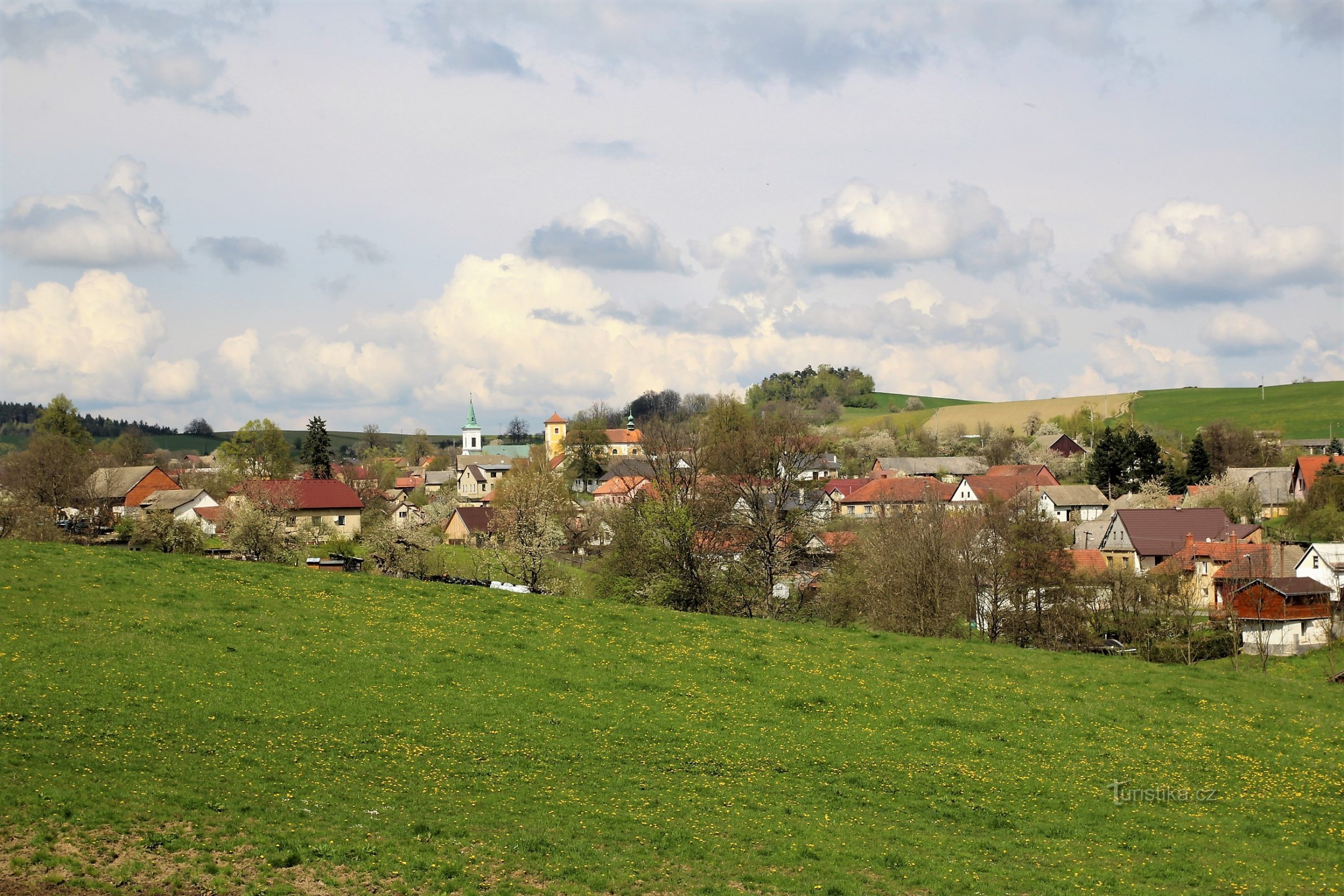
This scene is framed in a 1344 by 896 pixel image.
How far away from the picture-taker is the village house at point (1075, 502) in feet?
397

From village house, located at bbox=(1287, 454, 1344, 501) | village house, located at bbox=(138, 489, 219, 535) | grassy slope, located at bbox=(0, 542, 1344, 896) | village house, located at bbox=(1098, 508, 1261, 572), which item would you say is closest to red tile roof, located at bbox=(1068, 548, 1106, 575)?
village house, located at bbox=(1098, 508, 1261, 572)

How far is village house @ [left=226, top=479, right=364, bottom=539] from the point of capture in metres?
75.3

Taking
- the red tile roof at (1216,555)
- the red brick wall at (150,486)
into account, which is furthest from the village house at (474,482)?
the red tile roof at (1216,555)

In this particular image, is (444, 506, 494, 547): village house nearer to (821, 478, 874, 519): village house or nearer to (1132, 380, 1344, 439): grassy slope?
(821, 478, 874, 519): village house

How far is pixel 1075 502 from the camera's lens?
12119cm

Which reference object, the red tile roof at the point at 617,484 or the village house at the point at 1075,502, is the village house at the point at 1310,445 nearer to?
the village house at the point at 1075,502

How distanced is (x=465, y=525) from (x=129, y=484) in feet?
107

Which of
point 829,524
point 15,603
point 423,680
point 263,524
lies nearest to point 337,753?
point 423,680

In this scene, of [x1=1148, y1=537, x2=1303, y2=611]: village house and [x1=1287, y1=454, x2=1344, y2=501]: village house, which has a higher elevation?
[x1=1287, y1=454, x2=1344, y2=501]: village house

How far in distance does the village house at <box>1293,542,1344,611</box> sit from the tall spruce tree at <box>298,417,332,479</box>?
8979cm

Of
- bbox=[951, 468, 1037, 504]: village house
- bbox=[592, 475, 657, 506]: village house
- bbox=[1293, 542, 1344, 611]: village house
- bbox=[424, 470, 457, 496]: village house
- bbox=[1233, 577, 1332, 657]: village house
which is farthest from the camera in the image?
bbox=[424, 470, 457, 496]: village house

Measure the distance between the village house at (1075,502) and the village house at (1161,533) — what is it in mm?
31737

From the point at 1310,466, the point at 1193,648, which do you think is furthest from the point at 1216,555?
the point at 1310,466

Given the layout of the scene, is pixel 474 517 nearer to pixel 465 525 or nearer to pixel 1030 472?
pixel 465 525
